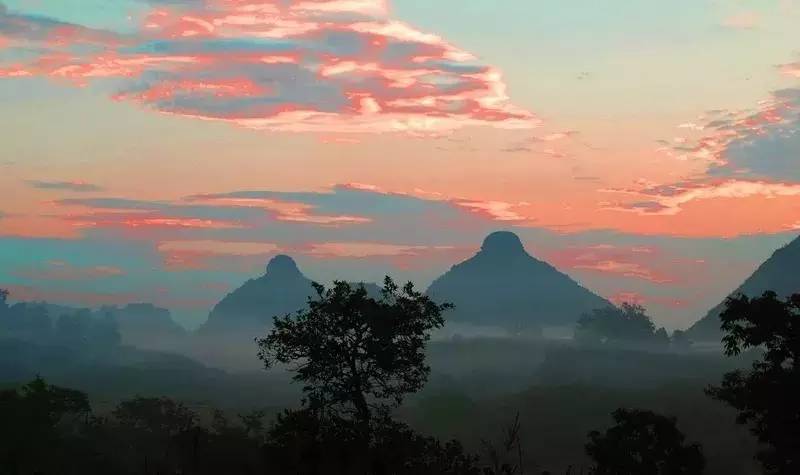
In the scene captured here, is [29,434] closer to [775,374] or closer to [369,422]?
[369,422]

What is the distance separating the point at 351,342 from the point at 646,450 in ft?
58.6

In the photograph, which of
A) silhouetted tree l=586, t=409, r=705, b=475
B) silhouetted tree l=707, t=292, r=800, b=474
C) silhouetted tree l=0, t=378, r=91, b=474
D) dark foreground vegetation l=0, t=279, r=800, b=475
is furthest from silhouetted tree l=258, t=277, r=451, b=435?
silhouetted tree l=0, t=378, r=91, b=474

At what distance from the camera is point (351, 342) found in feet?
150

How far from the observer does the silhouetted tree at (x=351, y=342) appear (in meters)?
45.3

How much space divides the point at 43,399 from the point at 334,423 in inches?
1980

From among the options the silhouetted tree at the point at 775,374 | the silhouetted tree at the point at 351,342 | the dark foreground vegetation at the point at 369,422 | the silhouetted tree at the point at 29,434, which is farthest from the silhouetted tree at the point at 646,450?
the silhouetted tree at the point at 29,434

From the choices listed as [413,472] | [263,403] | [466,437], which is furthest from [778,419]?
[263,403]

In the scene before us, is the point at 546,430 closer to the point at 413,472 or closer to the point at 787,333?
the point at 787,333

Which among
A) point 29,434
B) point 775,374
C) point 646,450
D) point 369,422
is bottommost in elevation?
point 29,434

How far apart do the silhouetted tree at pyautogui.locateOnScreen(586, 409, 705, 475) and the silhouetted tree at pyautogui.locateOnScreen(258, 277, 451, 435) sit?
11.7 metres

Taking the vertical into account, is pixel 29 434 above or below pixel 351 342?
below

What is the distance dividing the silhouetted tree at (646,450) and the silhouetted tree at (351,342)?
38.5 feet

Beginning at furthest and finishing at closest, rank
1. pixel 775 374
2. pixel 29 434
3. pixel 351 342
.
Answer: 1. pixel 29 434
2. pixel 351 342
3. pixel 775 374

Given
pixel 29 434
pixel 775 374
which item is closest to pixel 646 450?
pixel 775 374
